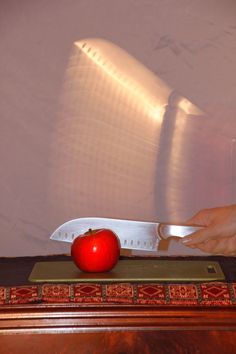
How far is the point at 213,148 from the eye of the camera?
1.93 m

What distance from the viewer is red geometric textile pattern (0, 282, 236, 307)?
115cm

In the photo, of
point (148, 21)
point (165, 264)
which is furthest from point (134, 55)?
point (165, 264)

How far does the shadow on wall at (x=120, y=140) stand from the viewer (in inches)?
75.2

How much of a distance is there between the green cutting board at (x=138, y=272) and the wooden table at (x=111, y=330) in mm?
91

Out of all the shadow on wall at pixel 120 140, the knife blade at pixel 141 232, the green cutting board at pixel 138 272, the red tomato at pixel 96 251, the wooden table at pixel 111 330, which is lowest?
the wooden table at pixel 111 330

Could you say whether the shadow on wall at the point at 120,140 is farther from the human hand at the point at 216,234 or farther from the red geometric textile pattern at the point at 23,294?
the red geometric textile pattern at the point at 23,294

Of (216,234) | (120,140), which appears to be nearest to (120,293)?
(216,234)

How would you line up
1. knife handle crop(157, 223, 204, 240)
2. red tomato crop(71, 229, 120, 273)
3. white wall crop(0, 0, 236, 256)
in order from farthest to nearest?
white wall crop(0, 0, 236, 256)
knife handle crop(157, 223, 204, 240)
red tomato crop(71, 229, 120, 273)

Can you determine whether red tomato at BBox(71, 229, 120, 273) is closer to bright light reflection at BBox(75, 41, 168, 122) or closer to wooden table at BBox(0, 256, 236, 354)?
wooden table at BBox(0, 256, 236, 354)

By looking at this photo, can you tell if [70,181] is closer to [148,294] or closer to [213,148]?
[213,148]

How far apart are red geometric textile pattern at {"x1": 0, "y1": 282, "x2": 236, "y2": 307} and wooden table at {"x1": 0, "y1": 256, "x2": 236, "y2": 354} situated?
0.02 meters

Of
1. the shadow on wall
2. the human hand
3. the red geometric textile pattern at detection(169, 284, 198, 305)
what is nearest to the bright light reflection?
the shadow on wall

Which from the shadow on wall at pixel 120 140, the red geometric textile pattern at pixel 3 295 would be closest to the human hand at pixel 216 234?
the shadow on wall at pixel 120 140

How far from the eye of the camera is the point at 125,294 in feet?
3.81
